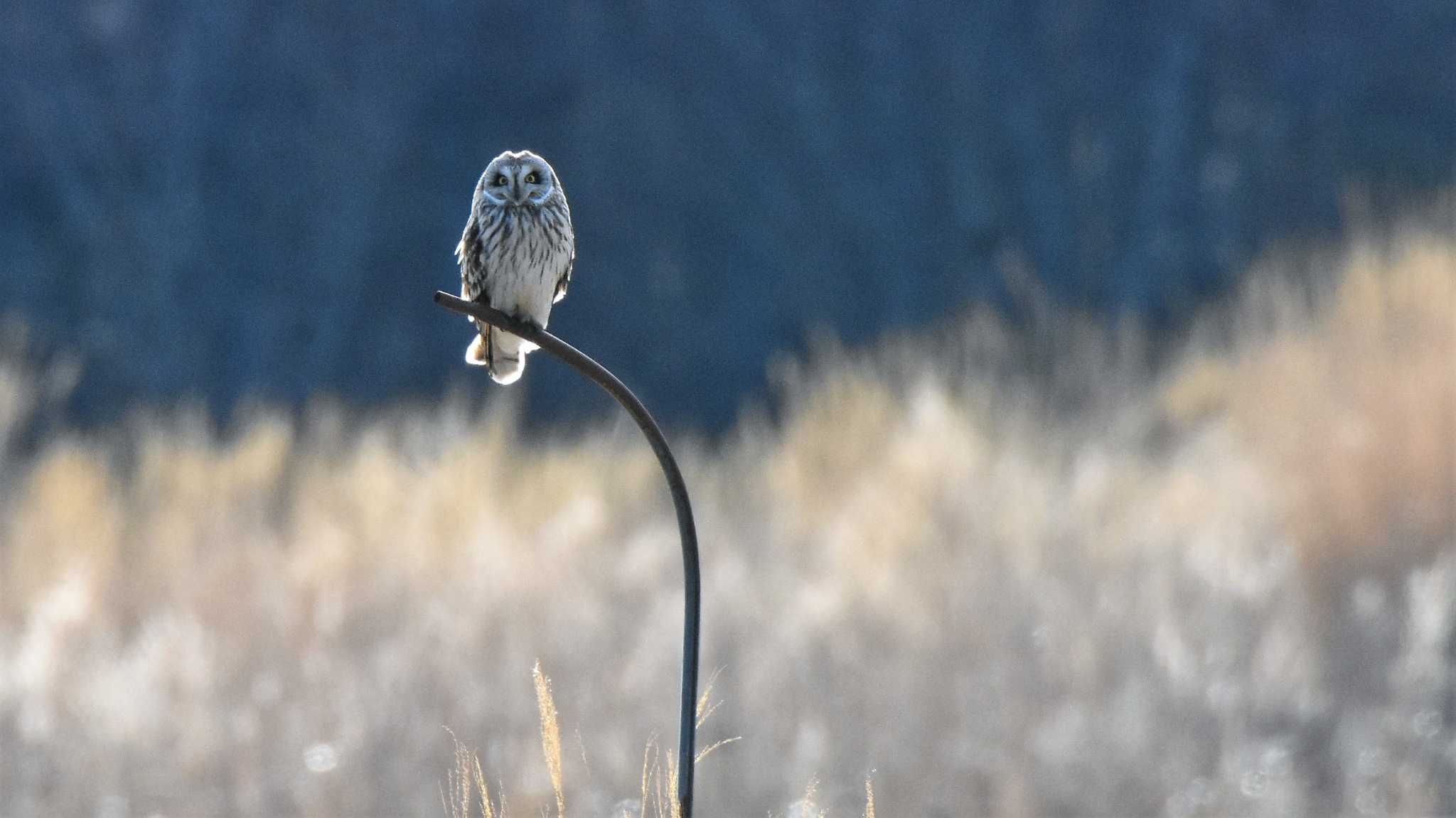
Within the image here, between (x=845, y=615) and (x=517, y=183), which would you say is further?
(x=845, y=615)

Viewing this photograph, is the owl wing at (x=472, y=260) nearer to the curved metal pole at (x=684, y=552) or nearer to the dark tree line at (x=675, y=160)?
the curved metal pole at (x=684, y=552)

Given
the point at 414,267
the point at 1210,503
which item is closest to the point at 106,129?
the point at 414,267

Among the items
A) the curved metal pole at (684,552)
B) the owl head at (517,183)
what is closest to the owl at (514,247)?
the owl head at (517,183)

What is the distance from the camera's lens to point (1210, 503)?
5438 millimetres

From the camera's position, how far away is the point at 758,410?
1077 cm

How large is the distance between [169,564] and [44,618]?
0.56m

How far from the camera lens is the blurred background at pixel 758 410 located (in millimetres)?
4582

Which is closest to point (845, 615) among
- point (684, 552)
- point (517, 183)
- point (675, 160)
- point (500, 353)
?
point (500, 353)

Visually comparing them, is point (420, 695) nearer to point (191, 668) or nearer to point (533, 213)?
point (191, 668)

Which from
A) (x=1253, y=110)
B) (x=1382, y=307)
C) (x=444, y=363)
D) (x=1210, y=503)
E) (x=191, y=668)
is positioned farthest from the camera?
(x=1253, y=110)

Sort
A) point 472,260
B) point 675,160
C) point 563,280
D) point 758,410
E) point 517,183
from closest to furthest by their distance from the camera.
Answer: point 517,183
point 472,260
point 563,280
point 758,410
point 675,160

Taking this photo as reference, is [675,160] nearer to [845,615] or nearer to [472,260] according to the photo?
[845,615]

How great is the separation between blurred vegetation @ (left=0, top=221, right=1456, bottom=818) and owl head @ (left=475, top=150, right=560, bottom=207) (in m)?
2.15

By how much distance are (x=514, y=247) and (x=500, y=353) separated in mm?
161
